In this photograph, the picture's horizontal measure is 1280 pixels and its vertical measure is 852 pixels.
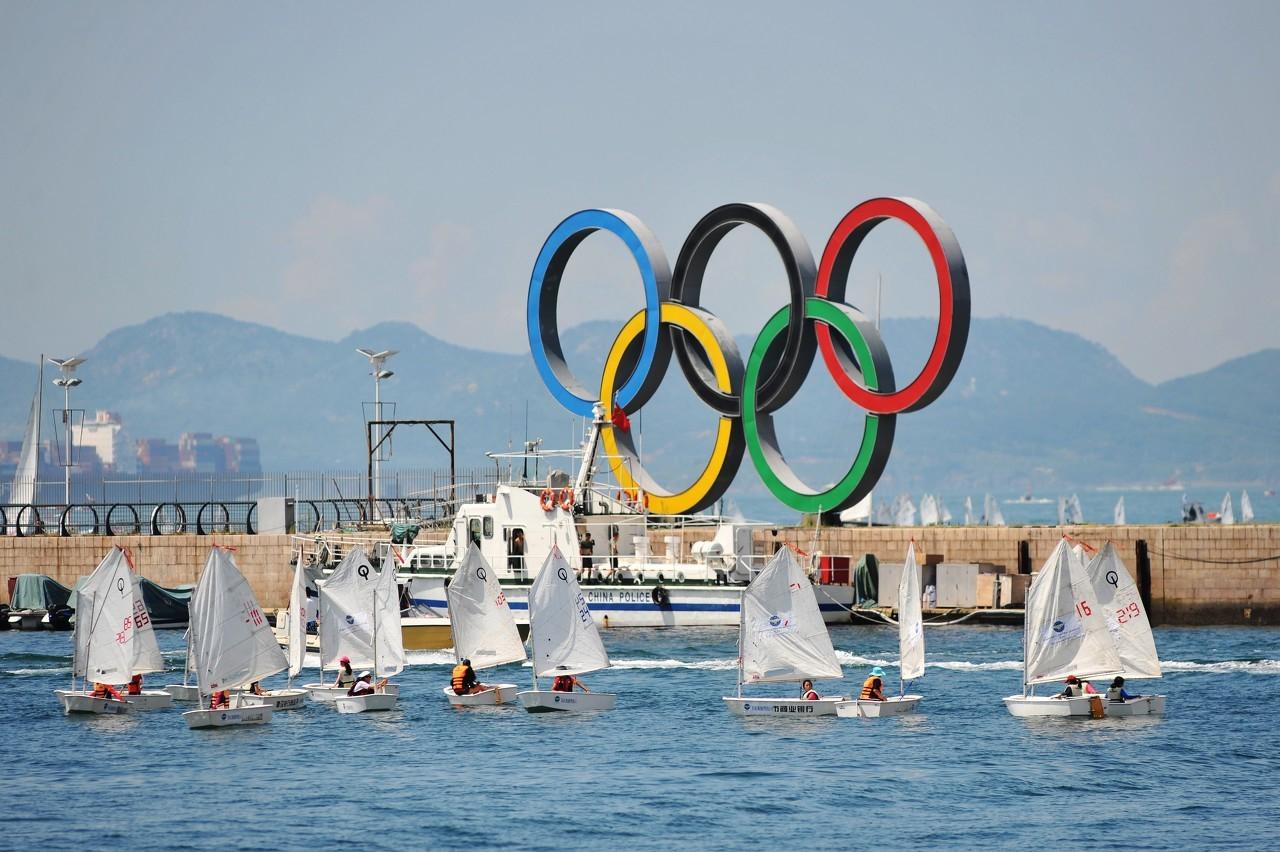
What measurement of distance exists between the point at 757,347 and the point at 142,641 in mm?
28598

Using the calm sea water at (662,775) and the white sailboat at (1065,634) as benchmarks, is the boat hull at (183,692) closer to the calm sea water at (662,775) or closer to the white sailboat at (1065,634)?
the calm sea water at (662,775)

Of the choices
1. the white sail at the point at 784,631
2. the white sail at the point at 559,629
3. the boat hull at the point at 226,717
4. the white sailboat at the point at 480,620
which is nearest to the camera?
the boat hull at the point at 226,717

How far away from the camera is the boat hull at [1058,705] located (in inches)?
1975

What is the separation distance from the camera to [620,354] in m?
76.9

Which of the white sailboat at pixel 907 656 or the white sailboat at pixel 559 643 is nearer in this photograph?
the white sailboat at pixel 907 656

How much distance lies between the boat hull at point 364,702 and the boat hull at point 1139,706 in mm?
19749

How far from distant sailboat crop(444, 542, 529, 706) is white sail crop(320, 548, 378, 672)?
102 inches

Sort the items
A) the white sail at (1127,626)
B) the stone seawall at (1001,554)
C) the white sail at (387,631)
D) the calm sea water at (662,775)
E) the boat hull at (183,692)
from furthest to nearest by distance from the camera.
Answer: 1. the stone seawall at (1001,554)
2. the white sail at (387,631)
3. the boat hull at (183,692)
4. the white sail at (1127,626)
5. the calm sea water at (662,775)

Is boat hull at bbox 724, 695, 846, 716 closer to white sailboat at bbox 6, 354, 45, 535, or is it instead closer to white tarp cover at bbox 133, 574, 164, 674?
white tarp cover at bbox 133, 574, 164, 674

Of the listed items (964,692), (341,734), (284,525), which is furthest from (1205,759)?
(284,525)

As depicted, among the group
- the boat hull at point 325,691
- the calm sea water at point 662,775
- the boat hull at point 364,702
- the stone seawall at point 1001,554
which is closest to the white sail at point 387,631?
the boat hull at point 325,691

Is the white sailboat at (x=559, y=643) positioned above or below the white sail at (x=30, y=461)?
below

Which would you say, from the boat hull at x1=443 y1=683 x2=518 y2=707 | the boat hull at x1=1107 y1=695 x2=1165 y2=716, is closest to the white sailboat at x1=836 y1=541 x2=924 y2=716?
the boat hull at x1=1107 y1=695 x2=1165 y2=716

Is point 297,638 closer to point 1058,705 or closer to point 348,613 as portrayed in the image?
point 348,613
